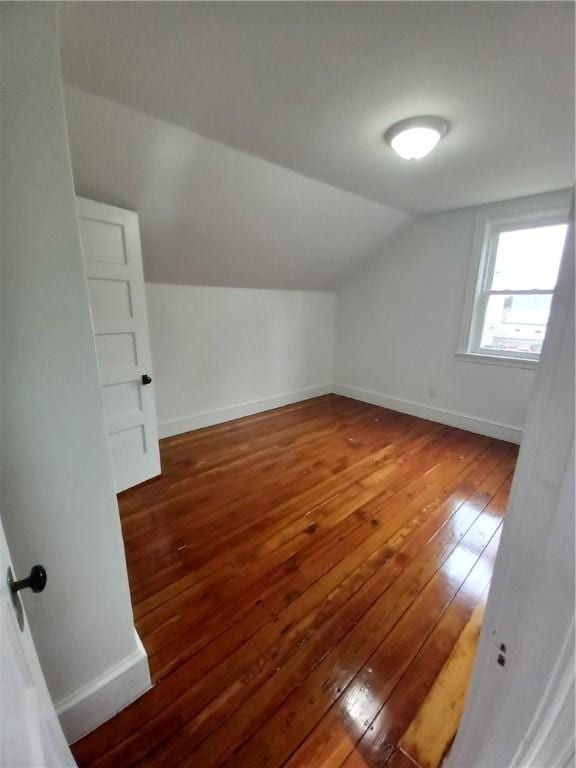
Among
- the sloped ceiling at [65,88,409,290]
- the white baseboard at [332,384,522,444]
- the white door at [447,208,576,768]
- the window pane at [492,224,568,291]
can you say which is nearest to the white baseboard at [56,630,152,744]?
the white door at [447,208,576,768]

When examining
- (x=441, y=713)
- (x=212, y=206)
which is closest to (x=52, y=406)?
(x=441, y=713)

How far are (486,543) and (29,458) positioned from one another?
2.23m

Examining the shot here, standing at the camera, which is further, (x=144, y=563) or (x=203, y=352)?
(x=203, y=352)

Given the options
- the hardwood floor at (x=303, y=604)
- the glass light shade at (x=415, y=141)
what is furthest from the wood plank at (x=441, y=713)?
the glass light shade at (x=415, y=141)

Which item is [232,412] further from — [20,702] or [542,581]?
[542,581]

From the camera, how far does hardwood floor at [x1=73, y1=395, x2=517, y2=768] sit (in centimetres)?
101

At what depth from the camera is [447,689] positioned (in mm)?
1147

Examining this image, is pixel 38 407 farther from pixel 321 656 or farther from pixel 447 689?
pixel 447 689

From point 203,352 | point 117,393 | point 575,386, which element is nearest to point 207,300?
point 203,352

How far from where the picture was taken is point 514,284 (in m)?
2.97

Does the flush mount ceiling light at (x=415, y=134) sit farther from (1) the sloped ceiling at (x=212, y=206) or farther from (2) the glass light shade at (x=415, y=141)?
(1) the sloped ceiling at (x=212, y=206)

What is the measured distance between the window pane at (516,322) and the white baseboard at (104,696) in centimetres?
361

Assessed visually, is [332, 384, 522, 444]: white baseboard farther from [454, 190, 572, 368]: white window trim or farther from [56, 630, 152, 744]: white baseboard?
[56, 630, 152, 744]: white baseboard

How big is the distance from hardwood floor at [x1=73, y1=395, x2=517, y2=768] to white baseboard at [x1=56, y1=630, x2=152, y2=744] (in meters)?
0.03
